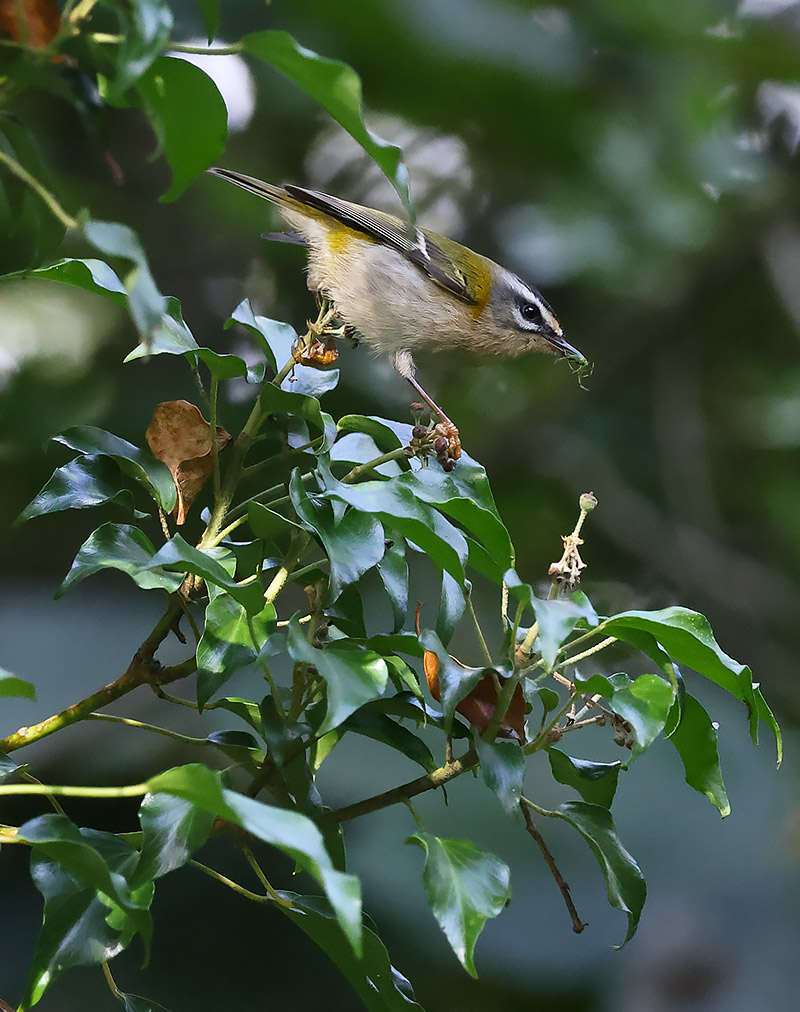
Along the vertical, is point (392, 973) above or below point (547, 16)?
below

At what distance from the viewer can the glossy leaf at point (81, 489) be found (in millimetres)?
970

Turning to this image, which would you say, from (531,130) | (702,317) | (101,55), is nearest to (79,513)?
(531,130)

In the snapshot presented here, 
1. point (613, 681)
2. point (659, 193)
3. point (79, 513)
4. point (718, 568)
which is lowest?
point (718, 568)

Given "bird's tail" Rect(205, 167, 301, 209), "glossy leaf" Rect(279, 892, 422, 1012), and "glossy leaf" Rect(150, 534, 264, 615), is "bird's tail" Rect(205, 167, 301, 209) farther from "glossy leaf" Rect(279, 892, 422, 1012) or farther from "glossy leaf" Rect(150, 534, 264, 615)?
"glossy leaf" Rect(279, 892, 422, 1012)

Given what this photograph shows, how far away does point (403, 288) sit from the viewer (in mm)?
1857

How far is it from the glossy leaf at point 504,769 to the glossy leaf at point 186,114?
19.6 inches

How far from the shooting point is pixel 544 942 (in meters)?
2.21

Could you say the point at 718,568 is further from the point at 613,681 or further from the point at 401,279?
the point at 613,681

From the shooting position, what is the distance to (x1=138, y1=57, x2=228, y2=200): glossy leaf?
0.71 metres

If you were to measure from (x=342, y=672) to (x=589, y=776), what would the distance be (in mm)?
328

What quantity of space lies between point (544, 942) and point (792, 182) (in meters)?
2.28

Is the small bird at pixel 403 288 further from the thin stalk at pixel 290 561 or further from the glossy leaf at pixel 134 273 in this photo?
the glossy leaf at pixel 134 273

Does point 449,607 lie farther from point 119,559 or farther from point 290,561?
point 119,559

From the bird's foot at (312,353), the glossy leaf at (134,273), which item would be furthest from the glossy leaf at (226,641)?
the glossy leaf at (134,273)
